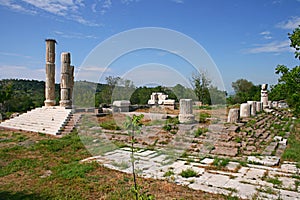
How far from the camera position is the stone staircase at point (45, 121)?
12.4 meters

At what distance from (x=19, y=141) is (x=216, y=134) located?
8.54 metres

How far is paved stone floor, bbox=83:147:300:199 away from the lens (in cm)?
462

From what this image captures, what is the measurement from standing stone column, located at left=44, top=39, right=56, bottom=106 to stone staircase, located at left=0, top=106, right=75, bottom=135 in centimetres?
130

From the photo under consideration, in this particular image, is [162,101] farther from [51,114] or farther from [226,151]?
[226,151]

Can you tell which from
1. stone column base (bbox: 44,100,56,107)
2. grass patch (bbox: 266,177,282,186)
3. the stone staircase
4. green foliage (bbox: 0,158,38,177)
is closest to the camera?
grass patch (bbox: 266,177,282,186)

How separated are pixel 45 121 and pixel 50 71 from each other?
5121 millimetres

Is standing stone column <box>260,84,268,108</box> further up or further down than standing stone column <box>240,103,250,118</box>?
further up

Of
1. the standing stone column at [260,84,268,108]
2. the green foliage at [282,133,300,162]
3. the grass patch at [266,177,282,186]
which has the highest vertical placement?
the standing stone column at [260,84,268,108]

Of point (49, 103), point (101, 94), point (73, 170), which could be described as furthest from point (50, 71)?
point (73, 170)

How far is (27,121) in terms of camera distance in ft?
46.4

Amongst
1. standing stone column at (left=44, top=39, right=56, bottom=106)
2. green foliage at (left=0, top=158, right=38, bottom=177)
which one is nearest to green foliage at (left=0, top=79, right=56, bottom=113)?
standing stone column at (left=44, top=39, right=56, bottom=106)

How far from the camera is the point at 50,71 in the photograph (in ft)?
56.3

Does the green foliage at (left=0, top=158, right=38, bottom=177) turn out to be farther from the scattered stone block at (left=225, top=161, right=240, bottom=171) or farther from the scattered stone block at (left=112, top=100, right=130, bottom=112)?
the scattered stone block at (left=112, top=100, right=130, bottom=112)

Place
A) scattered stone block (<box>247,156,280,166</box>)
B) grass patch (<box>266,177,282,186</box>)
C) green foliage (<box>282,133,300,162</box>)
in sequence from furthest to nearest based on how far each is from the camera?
green foliage (<box>282,133,300,162</box>) < scattered stone block (<box>247,156,280,166</box>) < grass patch (<box>266,177,282,186</box>)
